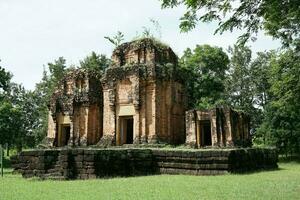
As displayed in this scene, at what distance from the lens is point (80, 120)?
75.7 ft

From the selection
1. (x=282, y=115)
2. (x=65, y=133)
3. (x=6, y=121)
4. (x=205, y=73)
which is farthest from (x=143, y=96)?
(x=205, y=73)

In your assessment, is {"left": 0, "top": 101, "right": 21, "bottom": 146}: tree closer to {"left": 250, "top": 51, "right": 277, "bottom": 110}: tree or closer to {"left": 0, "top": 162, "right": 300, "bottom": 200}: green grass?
{"left": 0, "top": 162, "right": 300, "bottom": 200}: green grass

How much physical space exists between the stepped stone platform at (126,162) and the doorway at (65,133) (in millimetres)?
9102

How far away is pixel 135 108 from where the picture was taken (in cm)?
2047

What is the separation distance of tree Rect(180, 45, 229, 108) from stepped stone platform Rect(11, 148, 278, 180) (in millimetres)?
15570

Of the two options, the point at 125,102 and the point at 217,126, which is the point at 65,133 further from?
the point at 217,126

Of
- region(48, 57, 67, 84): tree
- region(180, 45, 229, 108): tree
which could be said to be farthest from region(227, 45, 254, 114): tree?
region(48, 57, 67, 84): tree

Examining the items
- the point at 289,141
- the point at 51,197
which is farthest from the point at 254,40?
the point at 289,141

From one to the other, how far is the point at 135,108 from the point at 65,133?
6646 mm

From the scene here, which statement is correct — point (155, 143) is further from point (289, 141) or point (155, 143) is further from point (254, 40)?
point (289, 141)

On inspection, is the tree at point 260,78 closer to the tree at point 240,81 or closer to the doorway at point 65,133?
the tree at point 240,81

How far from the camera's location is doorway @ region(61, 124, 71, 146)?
24.4 m

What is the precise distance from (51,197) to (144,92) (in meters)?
12.2

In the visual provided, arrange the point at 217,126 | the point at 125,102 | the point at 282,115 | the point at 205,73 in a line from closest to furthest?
1. the point at 217,126
2. the point at 125,102
3. the point at 282,115
4. the point at 205,73
